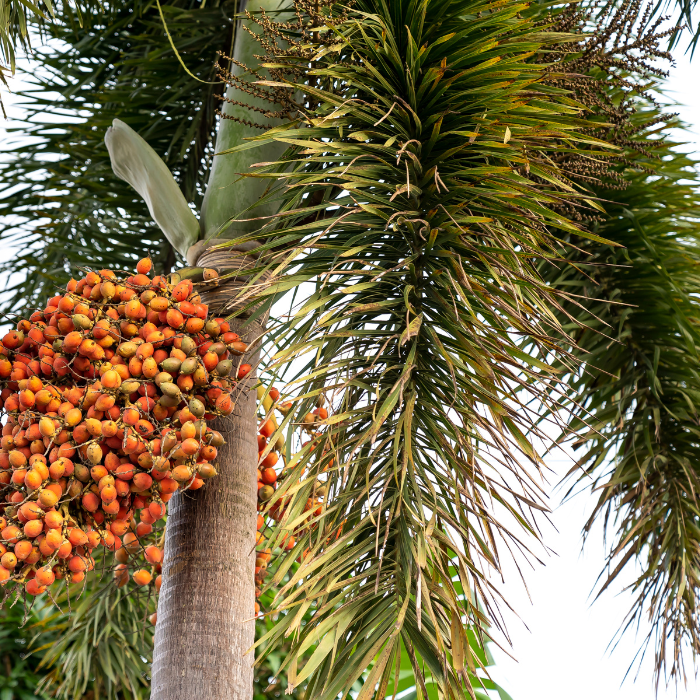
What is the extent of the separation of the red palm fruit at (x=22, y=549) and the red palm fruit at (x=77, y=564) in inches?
4.2

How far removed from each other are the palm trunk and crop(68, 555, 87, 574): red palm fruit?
162 mm

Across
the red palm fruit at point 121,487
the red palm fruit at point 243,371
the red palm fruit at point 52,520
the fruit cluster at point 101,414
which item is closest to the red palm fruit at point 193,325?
the fruit cluster at point 101,414

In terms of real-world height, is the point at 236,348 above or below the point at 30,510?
above

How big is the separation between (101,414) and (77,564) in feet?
0.92

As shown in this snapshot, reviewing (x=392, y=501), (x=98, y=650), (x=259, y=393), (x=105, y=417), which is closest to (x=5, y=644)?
(x=98, y=650)

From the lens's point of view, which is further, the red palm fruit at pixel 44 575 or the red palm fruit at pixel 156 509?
the red palm fruit at pixel 156 509

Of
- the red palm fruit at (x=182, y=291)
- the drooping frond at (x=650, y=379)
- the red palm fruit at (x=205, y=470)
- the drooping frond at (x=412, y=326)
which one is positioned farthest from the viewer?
the drooping frond at (x=650, y=379)

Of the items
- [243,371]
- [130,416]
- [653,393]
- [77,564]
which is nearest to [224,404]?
[243,371]

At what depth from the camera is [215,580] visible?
151cm

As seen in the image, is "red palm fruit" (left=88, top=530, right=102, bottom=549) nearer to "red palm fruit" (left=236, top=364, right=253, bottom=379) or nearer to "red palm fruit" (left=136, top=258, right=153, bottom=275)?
"red palm fruit" (left=236, top=364, right=253, bottom=379)

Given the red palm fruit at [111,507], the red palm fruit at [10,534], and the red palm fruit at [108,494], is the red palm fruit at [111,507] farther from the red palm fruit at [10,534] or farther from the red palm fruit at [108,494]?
the red palm fruit at [10,534]

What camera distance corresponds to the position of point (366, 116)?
63.2 inches

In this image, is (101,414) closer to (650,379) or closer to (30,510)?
(30,510)

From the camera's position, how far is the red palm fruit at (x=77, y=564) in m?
1.46
